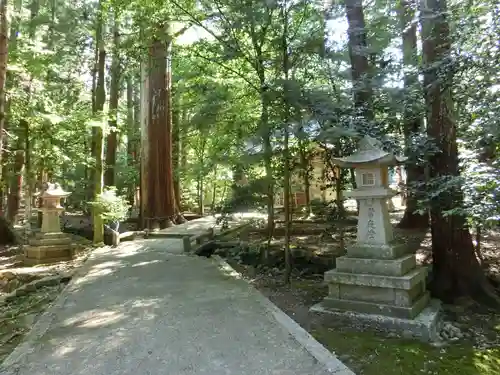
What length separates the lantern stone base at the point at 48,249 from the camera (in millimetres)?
10609

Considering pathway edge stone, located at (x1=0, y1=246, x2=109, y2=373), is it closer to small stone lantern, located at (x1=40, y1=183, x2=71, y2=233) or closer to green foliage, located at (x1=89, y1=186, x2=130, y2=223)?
Answer: green foliage, located at (x1=89, y1=186, x2=130, y2=223)

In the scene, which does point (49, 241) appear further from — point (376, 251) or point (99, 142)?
point (376, 251)

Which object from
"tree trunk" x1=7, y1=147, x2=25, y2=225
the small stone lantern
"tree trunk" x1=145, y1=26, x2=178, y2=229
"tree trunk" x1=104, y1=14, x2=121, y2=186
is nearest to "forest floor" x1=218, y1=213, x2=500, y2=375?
the small stone lantern

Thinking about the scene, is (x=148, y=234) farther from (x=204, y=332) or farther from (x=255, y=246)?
(x=204, y=332)

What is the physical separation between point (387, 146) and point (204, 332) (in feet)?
13.9

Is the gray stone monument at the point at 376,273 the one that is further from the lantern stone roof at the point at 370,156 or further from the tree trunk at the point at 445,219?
the tree trunk at the point at 445,219

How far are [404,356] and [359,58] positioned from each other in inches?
244

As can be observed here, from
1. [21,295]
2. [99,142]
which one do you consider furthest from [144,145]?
[21,295]

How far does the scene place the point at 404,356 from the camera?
4.65 metres

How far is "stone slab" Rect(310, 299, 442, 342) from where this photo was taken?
5.26 metres

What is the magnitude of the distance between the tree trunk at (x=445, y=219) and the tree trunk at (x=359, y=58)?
3.40 ft

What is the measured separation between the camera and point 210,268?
8.21 metres

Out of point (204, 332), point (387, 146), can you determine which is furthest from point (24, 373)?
point (387, 146)

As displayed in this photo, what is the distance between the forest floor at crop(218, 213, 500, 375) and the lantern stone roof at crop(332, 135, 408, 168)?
2458mm
